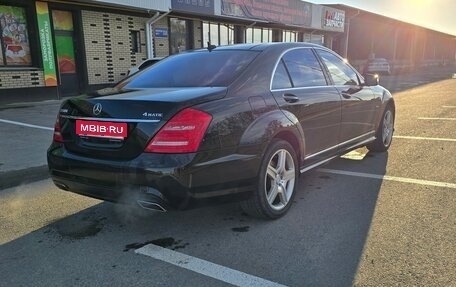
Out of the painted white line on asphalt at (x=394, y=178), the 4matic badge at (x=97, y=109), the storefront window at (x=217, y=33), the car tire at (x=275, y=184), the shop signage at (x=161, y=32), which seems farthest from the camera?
the storefront window at (x=217, y=33)

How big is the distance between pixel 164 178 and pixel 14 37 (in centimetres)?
1216

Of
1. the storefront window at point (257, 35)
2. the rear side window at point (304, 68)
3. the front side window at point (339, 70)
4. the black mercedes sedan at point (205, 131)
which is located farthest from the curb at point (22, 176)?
the storefront window at point (257, 35)

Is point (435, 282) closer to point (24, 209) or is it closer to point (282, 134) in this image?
point (282, 134)

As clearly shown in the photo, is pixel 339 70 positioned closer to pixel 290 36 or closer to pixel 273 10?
pixel 273 10

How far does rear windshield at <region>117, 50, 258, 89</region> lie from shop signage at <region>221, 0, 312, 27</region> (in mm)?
15410

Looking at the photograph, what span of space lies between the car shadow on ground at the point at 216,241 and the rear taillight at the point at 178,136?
848 mm

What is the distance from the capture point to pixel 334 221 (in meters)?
3.87

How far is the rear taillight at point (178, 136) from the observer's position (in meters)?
3.13

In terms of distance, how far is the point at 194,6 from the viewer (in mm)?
17422

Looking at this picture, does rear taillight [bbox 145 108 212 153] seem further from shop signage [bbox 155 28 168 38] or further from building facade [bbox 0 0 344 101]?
shop signage [bbox 155 28 168 38]

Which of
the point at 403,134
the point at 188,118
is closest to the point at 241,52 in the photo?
the point at 188,118

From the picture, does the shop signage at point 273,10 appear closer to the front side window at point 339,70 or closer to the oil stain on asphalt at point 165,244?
the front side window at point 339,70

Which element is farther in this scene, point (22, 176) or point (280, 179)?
point (22, 176)

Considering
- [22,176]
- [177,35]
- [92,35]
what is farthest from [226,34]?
[22,176]
